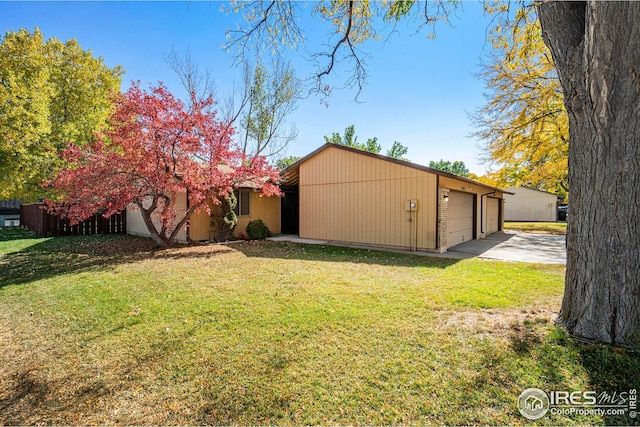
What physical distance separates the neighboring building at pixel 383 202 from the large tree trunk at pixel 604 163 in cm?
599

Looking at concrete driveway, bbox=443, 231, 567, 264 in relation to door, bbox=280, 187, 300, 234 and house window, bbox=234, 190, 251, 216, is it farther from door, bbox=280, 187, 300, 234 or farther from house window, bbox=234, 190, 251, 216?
house window, bbox=234, 190, 251, 216

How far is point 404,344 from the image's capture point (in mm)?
3141

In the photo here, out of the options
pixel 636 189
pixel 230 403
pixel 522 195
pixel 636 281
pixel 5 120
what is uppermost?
pixel 5 120

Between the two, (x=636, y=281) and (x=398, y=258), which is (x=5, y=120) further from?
(x=636, y=281)

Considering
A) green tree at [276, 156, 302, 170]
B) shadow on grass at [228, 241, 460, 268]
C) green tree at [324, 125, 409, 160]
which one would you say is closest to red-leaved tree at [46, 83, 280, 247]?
shadow on grass at [228, 241, 460, 268]

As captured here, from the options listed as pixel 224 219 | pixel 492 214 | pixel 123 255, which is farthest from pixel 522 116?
pixel 123 255

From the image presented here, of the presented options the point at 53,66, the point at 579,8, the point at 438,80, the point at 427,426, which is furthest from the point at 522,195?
the point at 53,66

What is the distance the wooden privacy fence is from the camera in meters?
13.2

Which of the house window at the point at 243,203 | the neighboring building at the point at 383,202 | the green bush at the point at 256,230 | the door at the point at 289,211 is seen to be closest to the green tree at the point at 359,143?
the door at the point at 289,211

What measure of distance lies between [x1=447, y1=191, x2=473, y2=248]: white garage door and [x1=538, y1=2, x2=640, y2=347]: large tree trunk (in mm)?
7388

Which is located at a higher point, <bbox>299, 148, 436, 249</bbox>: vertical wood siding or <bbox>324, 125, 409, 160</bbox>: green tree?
<bbox>324, 125, 409, 160</bbox>: green tree

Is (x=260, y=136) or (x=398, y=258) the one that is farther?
(x=260, y=136)

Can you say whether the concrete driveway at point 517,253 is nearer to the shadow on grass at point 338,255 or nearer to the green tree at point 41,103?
the shadow on grass at point 338,255

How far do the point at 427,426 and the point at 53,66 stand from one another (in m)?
20.4
